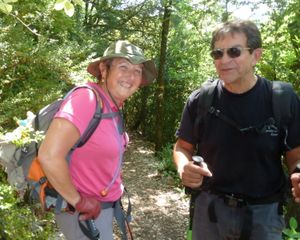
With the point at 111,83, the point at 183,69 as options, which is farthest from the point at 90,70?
the point at 183,69

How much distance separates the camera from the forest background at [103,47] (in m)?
4.10

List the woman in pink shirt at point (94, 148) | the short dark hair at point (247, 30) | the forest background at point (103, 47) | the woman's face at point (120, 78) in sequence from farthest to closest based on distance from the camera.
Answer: the forest background at point (103, 47) < the short dark hair at point (247, 30) < the woman's face at point (120, 78) < the woman in pink shirt at point (94, 148)

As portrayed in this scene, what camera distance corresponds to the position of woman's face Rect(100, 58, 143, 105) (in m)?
2.45

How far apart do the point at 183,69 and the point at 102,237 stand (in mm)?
10665

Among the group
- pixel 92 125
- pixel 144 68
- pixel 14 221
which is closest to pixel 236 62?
pixel 144 68

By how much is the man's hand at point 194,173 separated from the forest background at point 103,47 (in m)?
1.18

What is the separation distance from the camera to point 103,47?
9422 millimetres

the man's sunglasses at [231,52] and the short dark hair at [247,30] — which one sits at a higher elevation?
the short dark hair at [247,30]

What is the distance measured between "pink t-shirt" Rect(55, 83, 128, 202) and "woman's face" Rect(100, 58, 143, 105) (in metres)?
0.09

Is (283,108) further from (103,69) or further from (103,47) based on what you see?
(103,47)

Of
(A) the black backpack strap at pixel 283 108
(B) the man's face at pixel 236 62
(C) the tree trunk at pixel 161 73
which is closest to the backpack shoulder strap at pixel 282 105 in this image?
(A) the black backpack strap at pixel 283 108

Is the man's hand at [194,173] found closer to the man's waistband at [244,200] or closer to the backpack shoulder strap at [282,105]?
the man's waistband at [244,200]

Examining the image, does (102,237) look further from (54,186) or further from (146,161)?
(146,161)

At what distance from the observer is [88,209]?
87.7 inches
